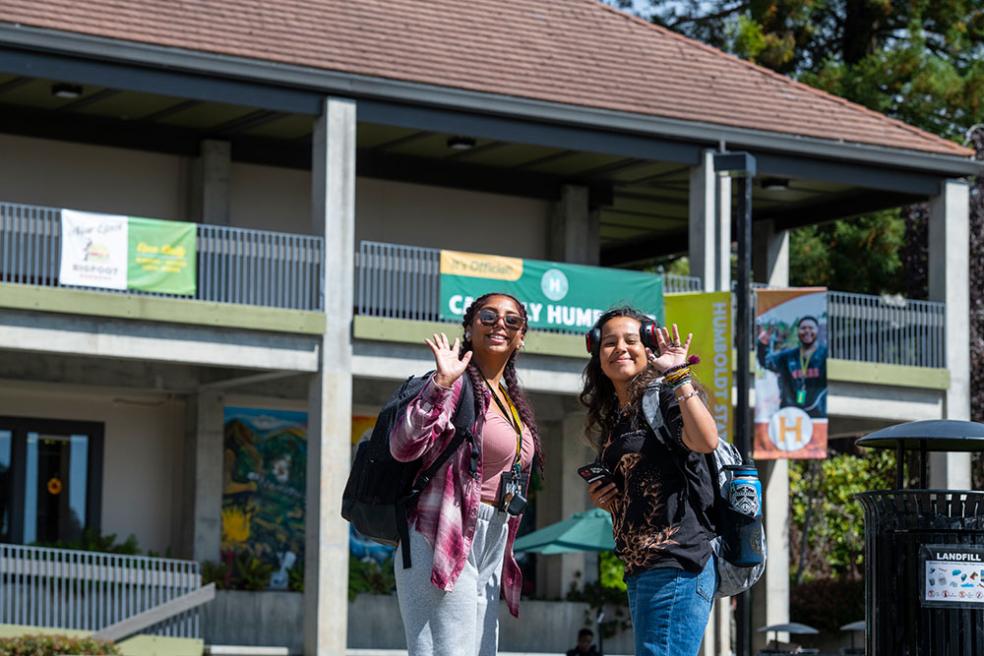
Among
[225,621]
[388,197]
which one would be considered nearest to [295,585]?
[225,621]

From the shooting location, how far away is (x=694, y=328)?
26500 millimetres

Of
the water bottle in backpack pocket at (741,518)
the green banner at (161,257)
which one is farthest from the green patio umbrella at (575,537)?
the water bottle in backpack pocket at (741,518)

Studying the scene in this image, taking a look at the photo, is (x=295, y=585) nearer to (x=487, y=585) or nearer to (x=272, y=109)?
(x=272, y=109)

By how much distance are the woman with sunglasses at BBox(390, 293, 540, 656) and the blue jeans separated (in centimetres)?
60

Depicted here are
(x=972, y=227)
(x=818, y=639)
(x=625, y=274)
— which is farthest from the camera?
(x=972, y=227)

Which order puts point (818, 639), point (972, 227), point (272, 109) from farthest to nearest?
1. point (972, 227)
2. point (818, 639)
3. point (272, 109)

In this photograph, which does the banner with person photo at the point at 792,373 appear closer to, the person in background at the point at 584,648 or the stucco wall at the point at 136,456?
the person in background at the point at 584,648

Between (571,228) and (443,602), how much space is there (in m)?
24.2

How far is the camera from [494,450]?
7.24 meters

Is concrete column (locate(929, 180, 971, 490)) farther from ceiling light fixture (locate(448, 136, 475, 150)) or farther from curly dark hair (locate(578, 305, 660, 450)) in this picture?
curly dark hair (locate(578, 305, 660, 450))

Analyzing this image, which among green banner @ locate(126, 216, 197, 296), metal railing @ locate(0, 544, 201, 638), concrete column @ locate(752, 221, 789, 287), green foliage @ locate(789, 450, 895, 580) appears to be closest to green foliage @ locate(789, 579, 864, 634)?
green foliage @ locate(789, 450, 895, 580)

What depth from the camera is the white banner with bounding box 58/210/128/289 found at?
2348 cm

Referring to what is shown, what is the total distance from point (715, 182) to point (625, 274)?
7.24ft

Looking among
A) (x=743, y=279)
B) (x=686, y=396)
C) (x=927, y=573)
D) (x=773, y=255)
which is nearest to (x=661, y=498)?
(x=686, y=396)
